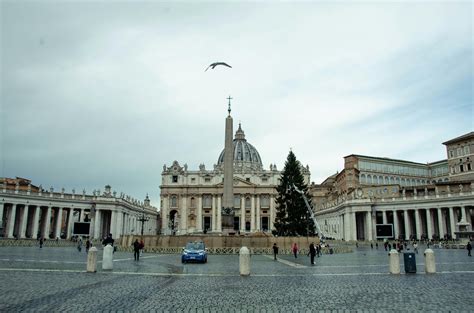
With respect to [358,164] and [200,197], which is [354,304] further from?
[200,197]

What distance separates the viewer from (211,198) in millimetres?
111688

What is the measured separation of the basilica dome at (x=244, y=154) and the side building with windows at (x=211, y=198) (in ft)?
53.9

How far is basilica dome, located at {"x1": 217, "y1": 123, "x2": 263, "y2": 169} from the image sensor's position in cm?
13075

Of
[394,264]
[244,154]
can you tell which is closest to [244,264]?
[394,264]

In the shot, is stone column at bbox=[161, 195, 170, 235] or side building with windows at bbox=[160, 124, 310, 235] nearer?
stone column at bbox=[161, 195, 170, 235]

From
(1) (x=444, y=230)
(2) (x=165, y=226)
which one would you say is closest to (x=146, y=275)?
(1) (x=444, y=230)

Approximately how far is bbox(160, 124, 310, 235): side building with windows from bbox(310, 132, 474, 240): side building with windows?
61.2 ft

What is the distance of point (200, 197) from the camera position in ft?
363

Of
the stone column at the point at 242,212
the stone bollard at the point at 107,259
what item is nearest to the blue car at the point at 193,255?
the stone bollard at the point at 107,259

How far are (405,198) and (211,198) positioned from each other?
58.8 metres

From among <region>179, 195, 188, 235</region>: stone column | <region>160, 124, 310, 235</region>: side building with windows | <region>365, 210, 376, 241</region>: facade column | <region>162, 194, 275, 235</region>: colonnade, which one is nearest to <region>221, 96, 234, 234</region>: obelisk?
<region>365, 210, 376, 241</region>: facade column

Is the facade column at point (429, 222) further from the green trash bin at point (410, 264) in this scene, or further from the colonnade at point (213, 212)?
the green trash bin at point (410, 264)

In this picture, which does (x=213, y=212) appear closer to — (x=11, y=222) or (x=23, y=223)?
(x=23, y=223)

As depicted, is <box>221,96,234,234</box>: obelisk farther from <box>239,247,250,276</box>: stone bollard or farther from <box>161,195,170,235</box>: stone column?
<box>161,195,170,235</box>: stone column
